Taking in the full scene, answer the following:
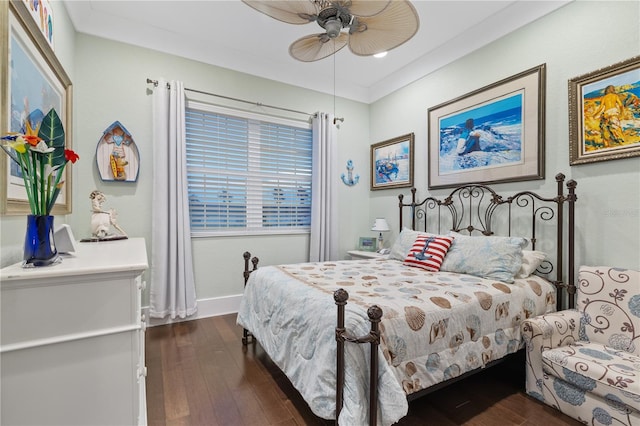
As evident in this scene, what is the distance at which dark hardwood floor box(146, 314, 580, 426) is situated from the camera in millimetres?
1639

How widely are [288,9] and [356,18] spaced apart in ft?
1.37

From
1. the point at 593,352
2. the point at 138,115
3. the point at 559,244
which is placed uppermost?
the point at 138,115

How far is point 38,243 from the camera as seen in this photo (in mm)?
1089

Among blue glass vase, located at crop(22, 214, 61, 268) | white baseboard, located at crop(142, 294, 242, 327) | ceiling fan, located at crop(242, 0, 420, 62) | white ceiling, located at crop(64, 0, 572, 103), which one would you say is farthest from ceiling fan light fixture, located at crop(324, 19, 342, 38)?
white baseboard, located at crop(142, 294, 242, 327)

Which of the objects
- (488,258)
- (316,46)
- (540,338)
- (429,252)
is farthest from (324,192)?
(540,338)

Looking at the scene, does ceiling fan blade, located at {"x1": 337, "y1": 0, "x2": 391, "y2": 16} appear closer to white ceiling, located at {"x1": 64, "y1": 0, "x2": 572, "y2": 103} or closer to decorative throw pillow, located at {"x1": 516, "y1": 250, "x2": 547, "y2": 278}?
white ceiling, located at {"x1": 64, "y1": 0, "x2": 572, "y2": 103}

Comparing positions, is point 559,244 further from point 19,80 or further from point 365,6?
point 19,80

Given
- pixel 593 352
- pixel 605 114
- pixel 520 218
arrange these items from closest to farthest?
pixel 593 352 < pixel 605 114 < pixel 520 218

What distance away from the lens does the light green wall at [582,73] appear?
6.41 ft

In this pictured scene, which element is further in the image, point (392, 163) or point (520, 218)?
point (392, 163)

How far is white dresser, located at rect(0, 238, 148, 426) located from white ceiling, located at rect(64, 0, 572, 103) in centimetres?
254

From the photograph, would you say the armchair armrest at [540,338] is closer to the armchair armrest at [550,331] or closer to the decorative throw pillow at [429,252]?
the armchair armrest at [550,331]

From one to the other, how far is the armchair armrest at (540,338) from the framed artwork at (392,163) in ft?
6.98

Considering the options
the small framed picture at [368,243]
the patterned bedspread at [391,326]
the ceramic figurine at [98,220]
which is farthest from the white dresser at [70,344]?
the small framed picture at [368,243]
